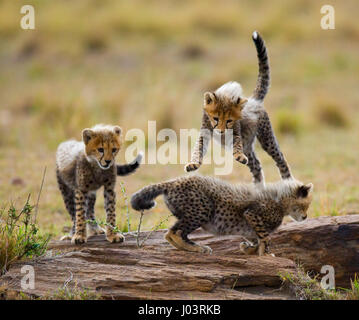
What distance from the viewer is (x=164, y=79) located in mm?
17312

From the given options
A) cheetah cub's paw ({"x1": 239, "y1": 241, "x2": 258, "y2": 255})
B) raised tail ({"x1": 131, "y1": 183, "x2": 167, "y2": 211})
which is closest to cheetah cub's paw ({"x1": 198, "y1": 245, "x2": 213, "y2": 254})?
cheetah cub's paw ({"x1": 239, "y1": 241, "x2": 258, "y2": 255})

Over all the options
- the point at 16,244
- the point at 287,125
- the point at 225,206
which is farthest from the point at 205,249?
the point at 287,125

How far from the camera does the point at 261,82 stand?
20.3 feet

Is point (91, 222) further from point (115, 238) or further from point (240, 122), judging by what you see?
point (240, 122)

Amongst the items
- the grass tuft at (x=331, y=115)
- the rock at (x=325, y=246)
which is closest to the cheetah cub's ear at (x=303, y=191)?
the rock at (x=325, y=246)

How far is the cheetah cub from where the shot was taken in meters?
5.45

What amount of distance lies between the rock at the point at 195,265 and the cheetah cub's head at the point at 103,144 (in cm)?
75

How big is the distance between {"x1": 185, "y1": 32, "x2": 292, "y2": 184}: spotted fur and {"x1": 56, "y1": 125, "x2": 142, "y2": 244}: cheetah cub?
0.76m

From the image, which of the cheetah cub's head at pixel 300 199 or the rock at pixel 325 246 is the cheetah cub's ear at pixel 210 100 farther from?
the rock at pixel 325 246

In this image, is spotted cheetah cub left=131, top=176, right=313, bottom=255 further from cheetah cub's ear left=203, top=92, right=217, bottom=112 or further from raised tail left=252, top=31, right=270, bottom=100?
raised tail left=252, top=31, right=270, bottom=100

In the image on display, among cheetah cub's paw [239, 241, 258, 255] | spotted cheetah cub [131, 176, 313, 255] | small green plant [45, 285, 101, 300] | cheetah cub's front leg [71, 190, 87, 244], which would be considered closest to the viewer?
small green plant [45, 285, 101, 300]

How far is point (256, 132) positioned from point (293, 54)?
1505 cm
